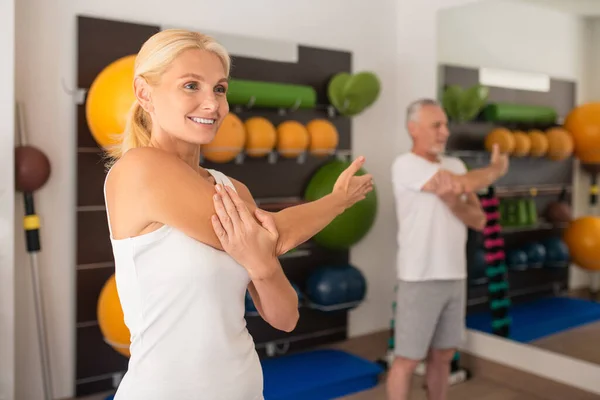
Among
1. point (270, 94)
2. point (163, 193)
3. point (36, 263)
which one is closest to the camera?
point (163, 193)

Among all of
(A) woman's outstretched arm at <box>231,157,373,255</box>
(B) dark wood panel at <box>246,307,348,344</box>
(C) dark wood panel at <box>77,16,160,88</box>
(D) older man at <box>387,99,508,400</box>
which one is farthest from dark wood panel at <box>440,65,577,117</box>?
(A) woman's outstretched arm at <box>231,157,373,255</box>

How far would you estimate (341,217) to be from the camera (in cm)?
378

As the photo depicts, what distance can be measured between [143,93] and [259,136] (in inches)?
93.0

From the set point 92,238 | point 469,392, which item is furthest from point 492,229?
point 92,238

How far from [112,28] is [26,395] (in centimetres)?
213

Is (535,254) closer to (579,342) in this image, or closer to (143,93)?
(579,342)

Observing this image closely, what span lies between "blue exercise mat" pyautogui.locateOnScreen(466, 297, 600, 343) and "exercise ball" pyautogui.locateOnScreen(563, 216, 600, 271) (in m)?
0.23

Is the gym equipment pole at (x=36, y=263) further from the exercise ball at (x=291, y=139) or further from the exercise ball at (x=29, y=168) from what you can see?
the exercise ball at (x=291, y=139)

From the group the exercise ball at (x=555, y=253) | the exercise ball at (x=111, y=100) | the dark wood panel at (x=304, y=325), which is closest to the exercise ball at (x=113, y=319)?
the exercise ball at (x=111, y=100)

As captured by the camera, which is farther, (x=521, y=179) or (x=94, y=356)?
(x=521, y=179)

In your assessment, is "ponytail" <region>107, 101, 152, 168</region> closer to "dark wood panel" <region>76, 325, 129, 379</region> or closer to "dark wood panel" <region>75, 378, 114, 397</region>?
"dark wood panel" <region>76, 325, 129, 379</region>

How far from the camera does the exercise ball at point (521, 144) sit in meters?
3.77

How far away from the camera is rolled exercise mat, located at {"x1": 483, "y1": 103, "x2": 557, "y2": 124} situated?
3646 millimetres

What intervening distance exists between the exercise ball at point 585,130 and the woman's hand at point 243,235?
2.86 m
